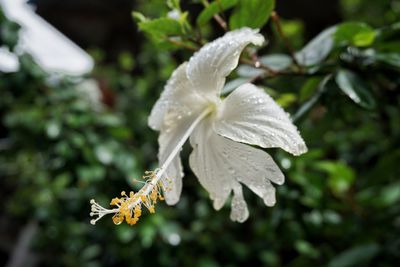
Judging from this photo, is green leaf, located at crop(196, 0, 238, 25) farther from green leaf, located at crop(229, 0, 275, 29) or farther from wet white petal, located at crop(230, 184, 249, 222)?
wet white petal, located at crop(230, 184, 249, 222)

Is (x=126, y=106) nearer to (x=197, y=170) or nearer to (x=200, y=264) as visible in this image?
(x=200, y=264)

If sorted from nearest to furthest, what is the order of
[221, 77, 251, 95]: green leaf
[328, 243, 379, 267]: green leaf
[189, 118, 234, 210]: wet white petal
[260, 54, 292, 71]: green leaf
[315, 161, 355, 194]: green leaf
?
[189, 118, 234, 210]: wet white petal, [221, 77, 251, 95]: green leaf, [260, 54, 292, 71]: green leaf, [328, 243, 379, 267]: green leaf, [315, 161, 355, 194]: green leaf

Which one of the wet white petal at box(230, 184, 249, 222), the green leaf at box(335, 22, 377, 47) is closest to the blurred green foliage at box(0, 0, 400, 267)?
the green leaf at box(335, 22, 377, 47)

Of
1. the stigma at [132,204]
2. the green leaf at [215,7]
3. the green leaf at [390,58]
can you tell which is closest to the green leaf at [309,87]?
the green leaf at [390,58]

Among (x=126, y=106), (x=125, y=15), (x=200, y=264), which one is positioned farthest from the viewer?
(x=125, y=15)

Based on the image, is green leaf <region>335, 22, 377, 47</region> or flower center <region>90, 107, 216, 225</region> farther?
green leaf <region>335, 22, 377, 47</region>

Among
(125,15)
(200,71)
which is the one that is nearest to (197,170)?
(200,71)

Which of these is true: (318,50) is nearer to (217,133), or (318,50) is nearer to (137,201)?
(217,133)

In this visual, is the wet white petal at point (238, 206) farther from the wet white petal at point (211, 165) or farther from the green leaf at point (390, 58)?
the green leaf at point (390, 58)
